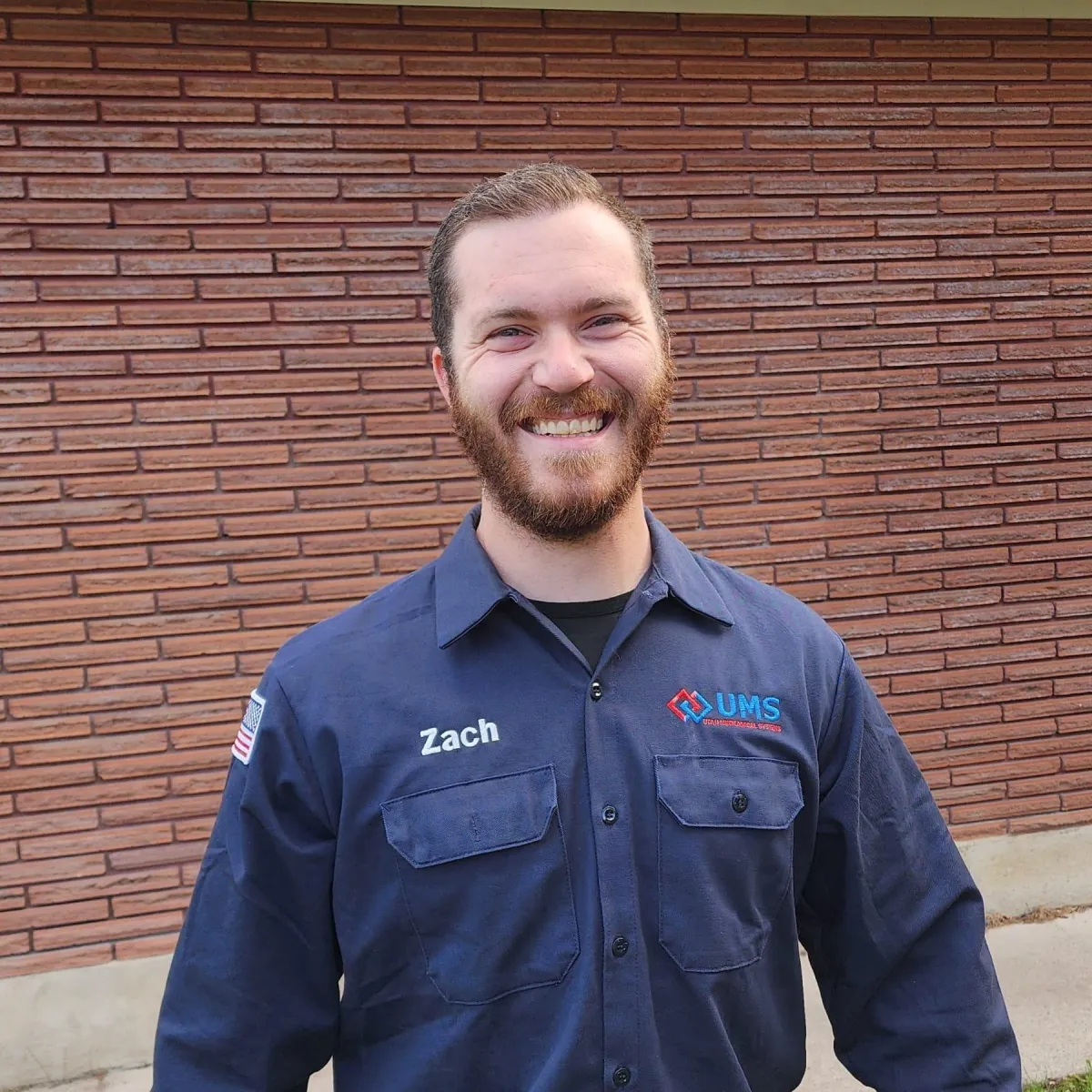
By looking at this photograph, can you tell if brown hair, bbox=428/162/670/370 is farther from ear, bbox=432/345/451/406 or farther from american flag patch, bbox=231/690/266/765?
american flag patch, bbox=231/690/266/765

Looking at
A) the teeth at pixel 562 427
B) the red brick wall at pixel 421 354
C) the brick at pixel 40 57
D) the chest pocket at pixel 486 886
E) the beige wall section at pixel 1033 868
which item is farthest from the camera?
the beige wall section at pixel 1033 868

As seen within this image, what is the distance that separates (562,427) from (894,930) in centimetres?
95

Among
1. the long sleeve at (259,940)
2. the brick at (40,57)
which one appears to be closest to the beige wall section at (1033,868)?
the long sleeve at (259,940)

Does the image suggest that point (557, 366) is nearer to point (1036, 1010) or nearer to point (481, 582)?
point (481, 582)

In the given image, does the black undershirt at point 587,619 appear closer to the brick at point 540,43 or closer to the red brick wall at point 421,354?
the red brick wall at point 421,354

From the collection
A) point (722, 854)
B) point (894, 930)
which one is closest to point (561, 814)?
point (722, 854)

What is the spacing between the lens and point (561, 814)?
153 cm

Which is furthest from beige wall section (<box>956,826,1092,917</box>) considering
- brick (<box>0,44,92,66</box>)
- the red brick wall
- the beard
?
brick (<box>0,44,92,66</box>)

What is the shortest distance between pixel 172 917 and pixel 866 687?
2911mm

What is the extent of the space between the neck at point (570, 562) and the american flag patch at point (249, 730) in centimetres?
42

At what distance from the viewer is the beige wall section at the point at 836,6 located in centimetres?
374

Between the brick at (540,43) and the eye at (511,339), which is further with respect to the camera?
the brick at (540,43)

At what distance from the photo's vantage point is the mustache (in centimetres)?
158

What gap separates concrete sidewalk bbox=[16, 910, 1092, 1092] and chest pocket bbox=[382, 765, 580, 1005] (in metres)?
2.51
